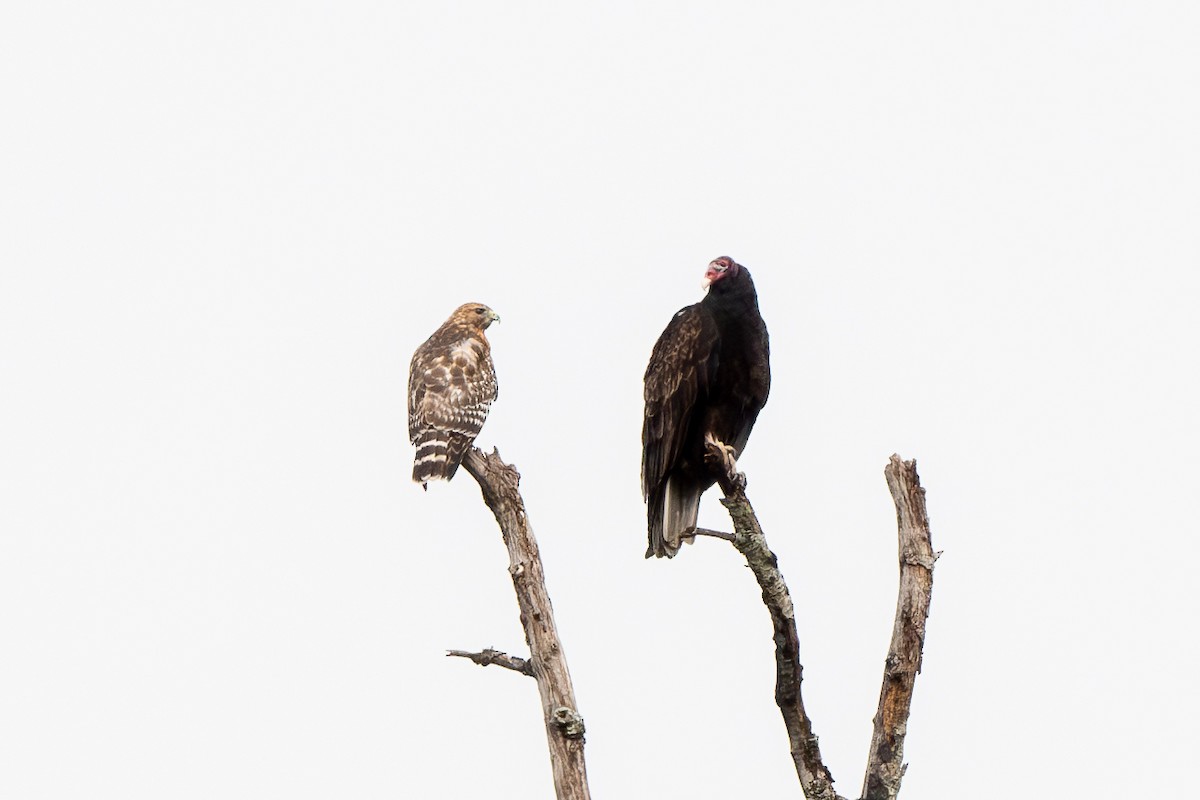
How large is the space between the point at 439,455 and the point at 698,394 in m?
1.29

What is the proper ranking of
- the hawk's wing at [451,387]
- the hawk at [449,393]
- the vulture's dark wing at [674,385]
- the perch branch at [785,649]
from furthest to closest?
the hawk's wing at [451,387] → the hawk at [449,393] → the vulture's dark wing at [674,385] → the perch branch at [785,649]

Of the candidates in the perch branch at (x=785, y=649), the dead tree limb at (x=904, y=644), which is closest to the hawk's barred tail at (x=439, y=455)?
the perch branch at (x=785, y=649)

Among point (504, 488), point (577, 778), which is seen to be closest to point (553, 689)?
point (577, 778)

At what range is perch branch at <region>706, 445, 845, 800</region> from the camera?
6238 mm

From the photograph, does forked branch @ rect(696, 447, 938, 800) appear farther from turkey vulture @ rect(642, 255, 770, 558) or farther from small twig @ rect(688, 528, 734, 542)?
turkey vulture @ rect(642, 255, 770, 558)

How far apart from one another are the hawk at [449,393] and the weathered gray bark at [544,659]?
37.8 inches

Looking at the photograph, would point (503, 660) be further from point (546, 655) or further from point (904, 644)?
point (904, 644)

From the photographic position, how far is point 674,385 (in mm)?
7363

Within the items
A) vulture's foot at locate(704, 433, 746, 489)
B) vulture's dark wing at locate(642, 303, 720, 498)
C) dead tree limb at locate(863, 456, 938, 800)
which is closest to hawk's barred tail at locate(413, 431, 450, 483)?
vulture's dark wing at locate(642, 303, 720, 498)

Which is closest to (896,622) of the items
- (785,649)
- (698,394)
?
(785,649)

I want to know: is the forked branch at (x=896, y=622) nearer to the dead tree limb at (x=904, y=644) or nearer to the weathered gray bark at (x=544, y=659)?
the dead tree limb at (x=904, y=644)

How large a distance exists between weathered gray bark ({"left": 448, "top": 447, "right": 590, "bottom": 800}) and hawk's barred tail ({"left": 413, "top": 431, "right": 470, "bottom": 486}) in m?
0.86

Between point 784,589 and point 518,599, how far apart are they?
112 cm

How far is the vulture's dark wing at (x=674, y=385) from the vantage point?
7.30 meters
